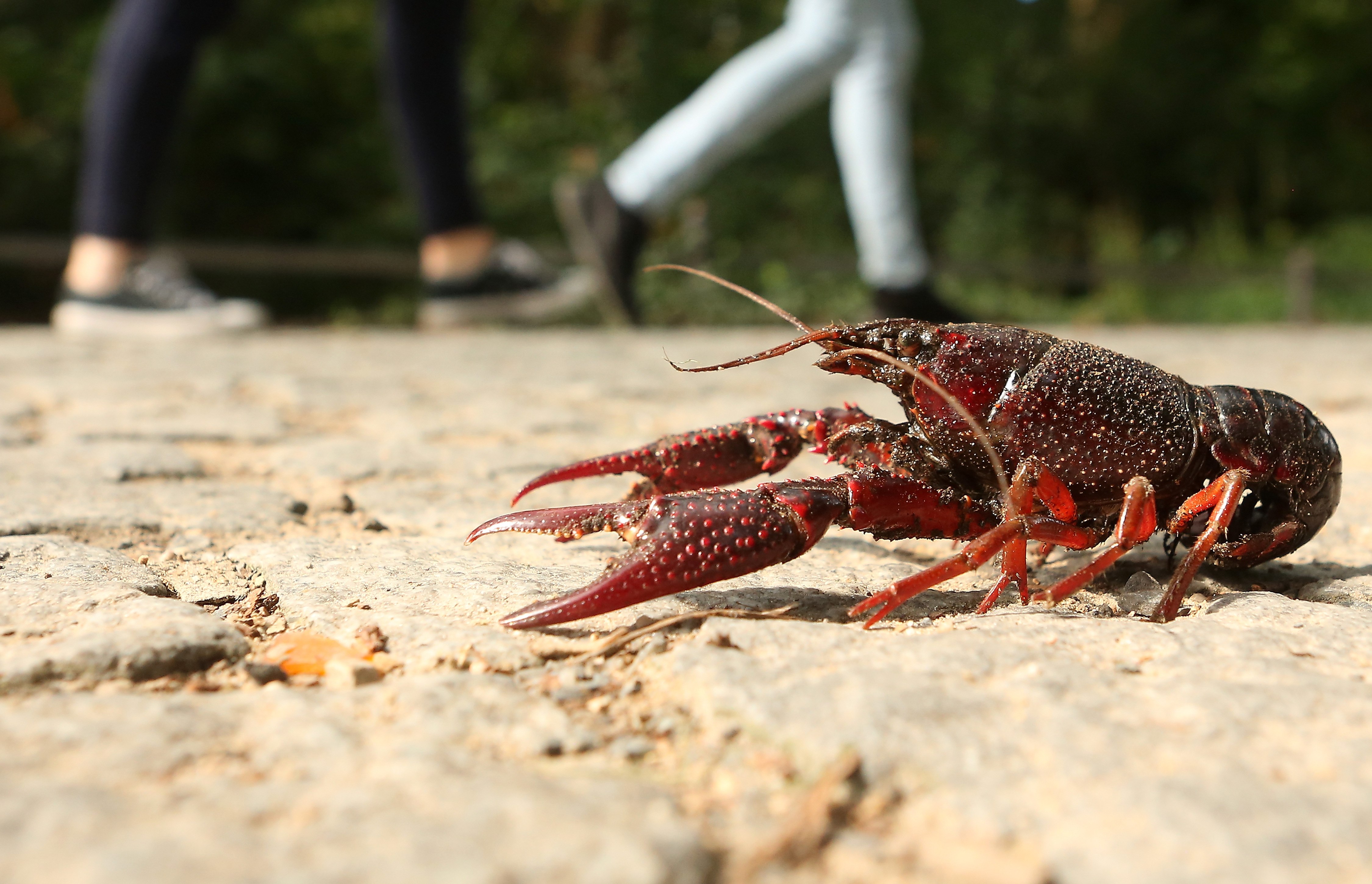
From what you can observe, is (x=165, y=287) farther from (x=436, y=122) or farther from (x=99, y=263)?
(x=436, y=122)

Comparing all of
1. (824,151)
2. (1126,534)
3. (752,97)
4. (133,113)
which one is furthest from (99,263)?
(824,151)

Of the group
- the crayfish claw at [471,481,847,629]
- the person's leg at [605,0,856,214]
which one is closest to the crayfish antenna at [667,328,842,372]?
the crayfish claw at [471,481,847,629]

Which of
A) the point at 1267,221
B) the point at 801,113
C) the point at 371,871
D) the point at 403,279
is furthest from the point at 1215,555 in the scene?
the point at 1267,221

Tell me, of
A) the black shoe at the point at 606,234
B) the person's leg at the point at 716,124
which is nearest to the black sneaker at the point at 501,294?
the black shoe at the point at 606,234

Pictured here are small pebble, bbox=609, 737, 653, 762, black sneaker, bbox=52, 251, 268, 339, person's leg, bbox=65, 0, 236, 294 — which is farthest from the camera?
black sneaker, bbox=52, 251, 268, 339

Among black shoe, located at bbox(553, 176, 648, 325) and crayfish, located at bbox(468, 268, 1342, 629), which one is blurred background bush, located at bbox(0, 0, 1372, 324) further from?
Result: crayfish, located at bbox(468, 268, 1342, 629)
